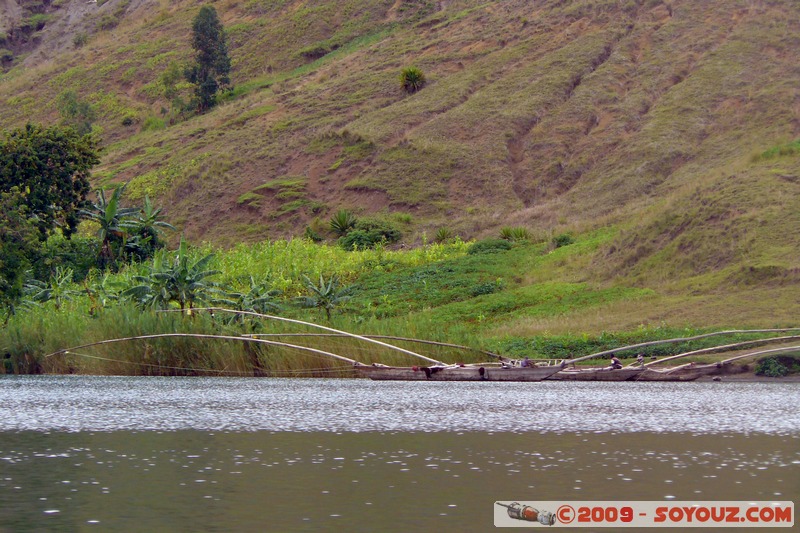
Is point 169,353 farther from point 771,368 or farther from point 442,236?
point 442,236

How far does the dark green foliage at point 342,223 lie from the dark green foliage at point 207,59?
88.1 feet

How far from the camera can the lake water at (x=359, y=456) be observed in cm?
764

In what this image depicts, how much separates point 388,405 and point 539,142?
40.8 m

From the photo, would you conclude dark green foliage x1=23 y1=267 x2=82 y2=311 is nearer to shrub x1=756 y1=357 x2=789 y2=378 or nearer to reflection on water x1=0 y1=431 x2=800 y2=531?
shrub x1=756 y1=357 x2=789 y2=378

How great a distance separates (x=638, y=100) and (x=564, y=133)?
4475 mm

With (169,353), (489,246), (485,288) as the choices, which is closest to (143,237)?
(485,288)

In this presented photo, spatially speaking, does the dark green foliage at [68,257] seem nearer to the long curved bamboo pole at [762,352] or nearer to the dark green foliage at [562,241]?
the dark green foliage at [562,241]

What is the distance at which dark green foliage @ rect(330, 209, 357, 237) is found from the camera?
159 feet

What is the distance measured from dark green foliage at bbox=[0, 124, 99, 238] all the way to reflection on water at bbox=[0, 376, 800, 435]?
16147 mm

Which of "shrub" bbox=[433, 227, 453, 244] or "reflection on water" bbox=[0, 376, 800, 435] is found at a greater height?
"shrub" bbox=[433, 227, 453, 244]

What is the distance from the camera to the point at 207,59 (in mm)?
73000

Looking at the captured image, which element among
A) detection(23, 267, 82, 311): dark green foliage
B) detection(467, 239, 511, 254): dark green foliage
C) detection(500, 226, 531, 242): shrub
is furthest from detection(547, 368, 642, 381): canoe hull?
detection(500, 226, 531, 242): shrub

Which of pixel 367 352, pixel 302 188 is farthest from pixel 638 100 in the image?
pixel 367 352

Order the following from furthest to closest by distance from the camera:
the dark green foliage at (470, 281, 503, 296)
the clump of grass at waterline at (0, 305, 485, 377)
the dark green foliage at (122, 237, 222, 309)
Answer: the dark green foliage at (470, 281, 503, 296)
the dark green foliage at (122, 237, 222, 309)
the clump of grass at waterline at (0, 305, 485, 377)
